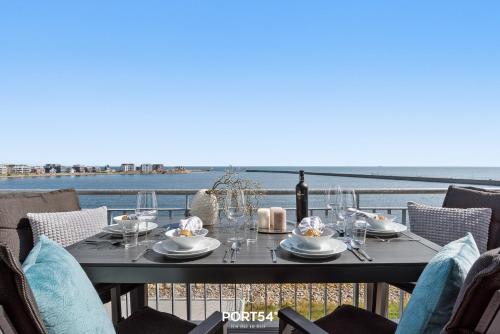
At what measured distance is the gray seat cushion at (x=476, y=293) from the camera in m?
0.56

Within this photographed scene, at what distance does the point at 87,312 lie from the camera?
813 millimetres

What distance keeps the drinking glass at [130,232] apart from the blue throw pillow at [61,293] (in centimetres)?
47

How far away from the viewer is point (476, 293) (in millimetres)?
580

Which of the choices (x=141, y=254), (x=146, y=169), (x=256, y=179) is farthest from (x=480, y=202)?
(x=146, y=169)

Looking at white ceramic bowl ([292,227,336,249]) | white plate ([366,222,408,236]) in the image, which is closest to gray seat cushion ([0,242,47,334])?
white ceramic bowl ([292,227,336,249])

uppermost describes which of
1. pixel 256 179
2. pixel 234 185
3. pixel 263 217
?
pixel 234 185

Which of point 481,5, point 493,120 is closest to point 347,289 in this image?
point 481,5

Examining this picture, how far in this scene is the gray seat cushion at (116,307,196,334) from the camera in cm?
124

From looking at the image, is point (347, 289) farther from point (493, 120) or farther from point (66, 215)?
point (493, 120)


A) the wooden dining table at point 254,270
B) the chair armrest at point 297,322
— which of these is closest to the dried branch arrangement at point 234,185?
the wooden dining table at point 254,270

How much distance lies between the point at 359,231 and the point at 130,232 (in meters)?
1.22

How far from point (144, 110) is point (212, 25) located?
16.5ft

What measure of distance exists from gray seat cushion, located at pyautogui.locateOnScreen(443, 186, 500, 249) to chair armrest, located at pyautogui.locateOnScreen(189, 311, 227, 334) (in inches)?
73.2

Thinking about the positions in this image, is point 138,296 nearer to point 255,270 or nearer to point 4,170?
point 255,270
